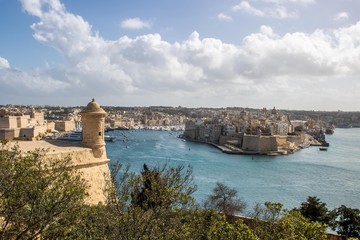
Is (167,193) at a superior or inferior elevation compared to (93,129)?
inferior

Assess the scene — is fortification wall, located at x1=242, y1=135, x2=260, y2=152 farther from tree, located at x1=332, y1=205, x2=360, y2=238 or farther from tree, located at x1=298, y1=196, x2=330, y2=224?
tree, located at x1=332, y1=205, x2=360, y2=238

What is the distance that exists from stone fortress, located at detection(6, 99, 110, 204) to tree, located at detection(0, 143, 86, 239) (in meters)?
2.21

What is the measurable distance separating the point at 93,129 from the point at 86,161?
79cm

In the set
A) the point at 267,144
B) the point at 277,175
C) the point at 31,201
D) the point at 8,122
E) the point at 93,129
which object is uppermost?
the point at 93,129

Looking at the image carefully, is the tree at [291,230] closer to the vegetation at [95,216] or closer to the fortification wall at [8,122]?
the vegetation at [95,216]

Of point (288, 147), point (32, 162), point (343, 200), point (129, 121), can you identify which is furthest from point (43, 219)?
point (129, 121)

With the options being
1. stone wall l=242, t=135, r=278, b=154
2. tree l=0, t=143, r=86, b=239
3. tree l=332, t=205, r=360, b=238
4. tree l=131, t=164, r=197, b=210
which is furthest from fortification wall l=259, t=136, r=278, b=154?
tree l=0, t=143, r=86, b=239

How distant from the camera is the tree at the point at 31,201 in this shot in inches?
181

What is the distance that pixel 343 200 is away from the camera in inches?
885

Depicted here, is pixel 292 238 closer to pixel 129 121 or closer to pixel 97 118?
pixel 97 118

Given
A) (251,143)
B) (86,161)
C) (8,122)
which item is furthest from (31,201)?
(251,143)

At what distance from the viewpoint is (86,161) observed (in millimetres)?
7734

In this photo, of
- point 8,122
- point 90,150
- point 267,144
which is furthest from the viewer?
point 267,144

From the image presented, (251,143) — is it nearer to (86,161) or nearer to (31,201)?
(86,161)
